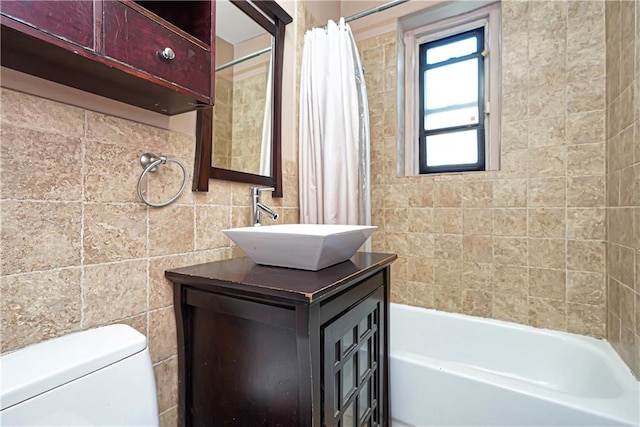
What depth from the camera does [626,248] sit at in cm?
118

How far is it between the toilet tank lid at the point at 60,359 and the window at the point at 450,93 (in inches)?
70.1

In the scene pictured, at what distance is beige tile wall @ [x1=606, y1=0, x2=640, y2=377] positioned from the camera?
1.10 m

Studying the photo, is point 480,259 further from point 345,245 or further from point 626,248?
point 345,245

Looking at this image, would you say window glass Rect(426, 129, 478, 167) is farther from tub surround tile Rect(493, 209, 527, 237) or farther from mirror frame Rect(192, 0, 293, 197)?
mirror frame Rect(192, 0, 293, 197)

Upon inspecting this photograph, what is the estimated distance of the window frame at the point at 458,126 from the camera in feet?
6.01

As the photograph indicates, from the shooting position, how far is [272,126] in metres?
1.45

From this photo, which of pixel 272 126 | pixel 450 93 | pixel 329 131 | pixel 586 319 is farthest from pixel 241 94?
pixel 586 319

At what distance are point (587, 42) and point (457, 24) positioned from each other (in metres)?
0.74

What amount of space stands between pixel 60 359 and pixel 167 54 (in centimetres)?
71

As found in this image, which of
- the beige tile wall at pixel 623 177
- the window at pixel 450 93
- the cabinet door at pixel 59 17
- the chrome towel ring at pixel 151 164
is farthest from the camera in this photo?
the window at pixel 450 93

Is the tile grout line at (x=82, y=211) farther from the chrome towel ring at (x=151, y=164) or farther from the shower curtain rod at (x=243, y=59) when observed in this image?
the shower curtain rod at (x=243, y=59)

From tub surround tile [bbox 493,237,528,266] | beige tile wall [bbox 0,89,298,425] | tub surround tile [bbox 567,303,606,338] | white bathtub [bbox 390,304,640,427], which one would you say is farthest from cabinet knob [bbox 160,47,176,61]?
tub surround tile [bbox 567,303,606,338]

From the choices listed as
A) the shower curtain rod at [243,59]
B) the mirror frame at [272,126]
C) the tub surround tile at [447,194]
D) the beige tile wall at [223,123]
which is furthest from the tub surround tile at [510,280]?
the shower curtain rod at [243,59]

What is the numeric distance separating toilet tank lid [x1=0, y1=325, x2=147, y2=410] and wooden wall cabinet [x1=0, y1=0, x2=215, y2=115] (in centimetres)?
60
